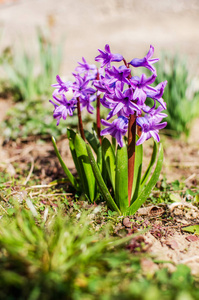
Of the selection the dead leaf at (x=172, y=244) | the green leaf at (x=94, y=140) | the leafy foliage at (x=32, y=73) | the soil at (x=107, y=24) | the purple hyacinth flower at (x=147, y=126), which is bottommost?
the dead leaf at (x=172, y=244)

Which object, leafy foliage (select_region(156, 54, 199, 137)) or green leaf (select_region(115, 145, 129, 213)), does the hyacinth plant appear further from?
leafy foliage (select_region(156, 54, 199, 137))

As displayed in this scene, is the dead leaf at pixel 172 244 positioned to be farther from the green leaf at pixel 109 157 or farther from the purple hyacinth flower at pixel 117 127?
the purple hyacinth flower at pixel 117 127

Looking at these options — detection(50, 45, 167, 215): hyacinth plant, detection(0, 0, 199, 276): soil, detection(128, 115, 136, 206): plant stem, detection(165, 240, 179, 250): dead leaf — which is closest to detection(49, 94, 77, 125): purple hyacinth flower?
detection(50, 45, 167, 215): hyacinth plant

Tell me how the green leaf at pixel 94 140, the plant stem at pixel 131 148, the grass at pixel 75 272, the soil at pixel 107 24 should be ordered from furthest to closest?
the soil at pixel 107 24 < the green leaf at pixel 94 140 < the plant stem at pixel 131 148 < the grass at pixel 75 272

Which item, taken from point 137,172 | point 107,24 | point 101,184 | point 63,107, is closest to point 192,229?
point 137,172

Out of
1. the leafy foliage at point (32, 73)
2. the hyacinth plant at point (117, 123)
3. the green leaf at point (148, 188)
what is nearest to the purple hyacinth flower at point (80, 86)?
the hyacinth plant at point (117, 123)

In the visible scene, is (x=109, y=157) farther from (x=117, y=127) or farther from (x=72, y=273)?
(x=72, y=273)

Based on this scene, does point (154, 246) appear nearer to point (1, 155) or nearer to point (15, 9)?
point (1, 155)

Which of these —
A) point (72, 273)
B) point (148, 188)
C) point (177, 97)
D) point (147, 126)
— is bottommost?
point (72, 273)

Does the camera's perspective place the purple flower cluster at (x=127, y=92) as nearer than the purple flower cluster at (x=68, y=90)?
Yes
